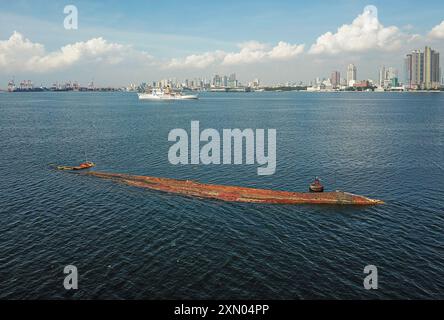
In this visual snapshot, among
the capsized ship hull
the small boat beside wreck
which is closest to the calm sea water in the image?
the capsized ship hull

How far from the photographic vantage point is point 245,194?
6694 centimetres

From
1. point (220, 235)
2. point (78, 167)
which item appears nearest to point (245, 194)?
point (220, 235)

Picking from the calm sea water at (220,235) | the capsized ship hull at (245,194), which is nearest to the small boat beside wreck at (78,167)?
the calm sea water at (220,235)

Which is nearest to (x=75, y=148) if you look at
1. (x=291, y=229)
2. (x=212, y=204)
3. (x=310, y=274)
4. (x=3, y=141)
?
(x=3, y=141)

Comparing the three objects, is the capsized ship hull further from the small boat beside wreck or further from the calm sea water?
the small boat beside wreck

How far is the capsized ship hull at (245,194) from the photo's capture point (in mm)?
63531

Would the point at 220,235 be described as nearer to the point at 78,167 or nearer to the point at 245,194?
the point at 245,194

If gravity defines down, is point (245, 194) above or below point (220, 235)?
above

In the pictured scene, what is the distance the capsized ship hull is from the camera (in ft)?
208

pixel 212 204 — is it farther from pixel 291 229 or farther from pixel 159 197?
pixel 291 229

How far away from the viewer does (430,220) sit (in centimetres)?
5600
